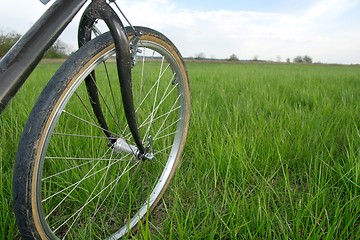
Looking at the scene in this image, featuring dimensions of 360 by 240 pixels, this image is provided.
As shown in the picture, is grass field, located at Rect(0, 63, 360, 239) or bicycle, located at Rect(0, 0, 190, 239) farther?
grass field, located at Rect(0, 63, 360, 239)

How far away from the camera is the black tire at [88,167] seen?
0.63 meters

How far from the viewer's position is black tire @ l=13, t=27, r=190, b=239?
63 centimetres

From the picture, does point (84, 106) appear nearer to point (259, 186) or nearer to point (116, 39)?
point (116, 39)

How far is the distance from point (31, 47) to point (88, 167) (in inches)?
29.3

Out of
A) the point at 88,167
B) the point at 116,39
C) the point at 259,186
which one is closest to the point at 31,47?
the point at 116,39

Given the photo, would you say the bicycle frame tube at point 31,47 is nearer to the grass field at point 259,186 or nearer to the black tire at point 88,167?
the black tire at point 88,167

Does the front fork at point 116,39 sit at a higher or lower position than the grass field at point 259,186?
higher

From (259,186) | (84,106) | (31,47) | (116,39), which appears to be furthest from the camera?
(259,186)

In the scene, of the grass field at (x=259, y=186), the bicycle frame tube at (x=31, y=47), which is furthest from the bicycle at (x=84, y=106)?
the grass field at (x=259, y=186)

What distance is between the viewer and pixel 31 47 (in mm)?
626

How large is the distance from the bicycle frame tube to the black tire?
0.06 meters

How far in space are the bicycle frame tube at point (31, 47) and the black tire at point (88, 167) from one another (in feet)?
0.18

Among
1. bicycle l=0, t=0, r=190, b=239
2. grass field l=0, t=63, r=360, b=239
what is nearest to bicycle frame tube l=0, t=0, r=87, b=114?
bicycle l=0, t=0, r=190, b=239

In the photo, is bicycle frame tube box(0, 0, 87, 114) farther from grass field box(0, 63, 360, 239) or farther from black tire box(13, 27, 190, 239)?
grass field box(0, 63, 360, 239)
